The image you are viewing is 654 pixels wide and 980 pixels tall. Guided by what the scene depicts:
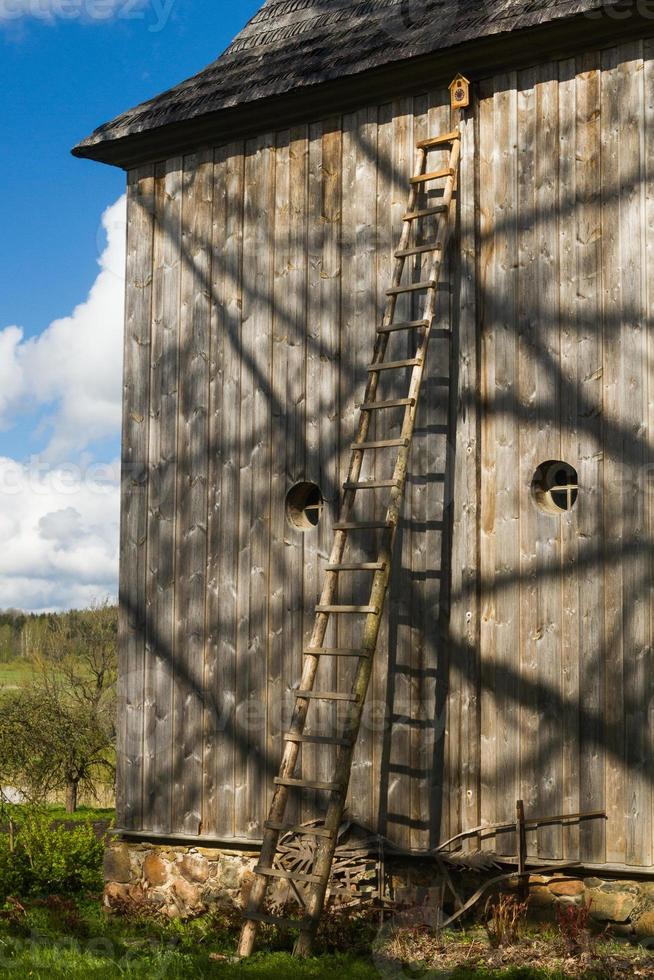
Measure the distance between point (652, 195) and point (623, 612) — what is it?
2.61 m

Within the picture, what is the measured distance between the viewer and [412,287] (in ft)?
25.9

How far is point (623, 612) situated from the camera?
7.17 meters

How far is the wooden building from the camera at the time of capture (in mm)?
7305

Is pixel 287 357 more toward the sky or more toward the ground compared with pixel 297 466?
more toward the sky

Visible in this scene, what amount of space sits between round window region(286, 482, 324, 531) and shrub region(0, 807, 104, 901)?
4.05 metres

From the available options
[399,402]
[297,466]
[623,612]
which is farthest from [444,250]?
[623,612]

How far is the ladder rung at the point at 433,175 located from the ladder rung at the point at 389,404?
59.8 inches

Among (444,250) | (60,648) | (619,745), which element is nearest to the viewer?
(619,745)

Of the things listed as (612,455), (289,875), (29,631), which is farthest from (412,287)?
(29,631)

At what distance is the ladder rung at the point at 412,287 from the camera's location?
7812 millimetres

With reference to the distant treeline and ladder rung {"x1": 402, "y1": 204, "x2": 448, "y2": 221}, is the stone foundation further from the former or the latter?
the distant treeline

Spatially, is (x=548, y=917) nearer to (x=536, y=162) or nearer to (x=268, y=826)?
(x=268, y=826)

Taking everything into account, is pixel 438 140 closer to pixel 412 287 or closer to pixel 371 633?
pixel 412 287

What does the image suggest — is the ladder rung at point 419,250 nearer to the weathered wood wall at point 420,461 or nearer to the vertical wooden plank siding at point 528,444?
the weathered wood wall at point 420,461
